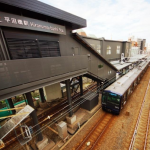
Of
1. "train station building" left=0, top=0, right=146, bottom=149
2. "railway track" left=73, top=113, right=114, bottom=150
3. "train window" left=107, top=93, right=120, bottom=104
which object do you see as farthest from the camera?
"train window" left=107, top=93, right=120, bottom=104

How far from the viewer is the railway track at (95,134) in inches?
267

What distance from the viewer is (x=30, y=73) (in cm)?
446

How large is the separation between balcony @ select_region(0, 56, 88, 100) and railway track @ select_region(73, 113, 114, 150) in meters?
5.80

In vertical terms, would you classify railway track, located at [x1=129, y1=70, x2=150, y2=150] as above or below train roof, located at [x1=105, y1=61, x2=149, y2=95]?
below

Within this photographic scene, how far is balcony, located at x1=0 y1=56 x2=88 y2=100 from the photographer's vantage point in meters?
3.72

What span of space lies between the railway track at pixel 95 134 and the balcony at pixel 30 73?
19.0 ft

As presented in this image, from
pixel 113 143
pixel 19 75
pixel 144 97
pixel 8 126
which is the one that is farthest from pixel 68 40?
pixel 144 97

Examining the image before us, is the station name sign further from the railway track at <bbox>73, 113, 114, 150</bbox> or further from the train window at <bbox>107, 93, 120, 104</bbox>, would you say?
the railway track at <bbox>73, 113, 114, 150</bbox>

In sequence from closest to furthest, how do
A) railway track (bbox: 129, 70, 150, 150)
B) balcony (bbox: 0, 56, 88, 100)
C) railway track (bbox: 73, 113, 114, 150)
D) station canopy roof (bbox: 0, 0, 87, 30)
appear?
balcony (bbox: 0, 56, 88, 100), station canopy roof (bbox: 0, 0, 87, 30), railway track (bbox: 129, 70, 150, 150), railway track (bbox: 73, 113, 114, 150)

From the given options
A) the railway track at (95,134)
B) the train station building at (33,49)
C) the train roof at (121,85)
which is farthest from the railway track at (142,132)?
the train station building at (33,49)

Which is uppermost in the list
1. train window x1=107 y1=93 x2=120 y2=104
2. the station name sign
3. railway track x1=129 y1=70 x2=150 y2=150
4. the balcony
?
the station name sign

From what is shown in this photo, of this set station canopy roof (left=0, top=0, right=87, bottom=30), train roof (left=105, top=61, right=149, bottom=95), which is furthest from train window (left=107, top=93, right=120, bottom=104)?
station canopy roof (left=0, top=0, right=87, bottom=30)

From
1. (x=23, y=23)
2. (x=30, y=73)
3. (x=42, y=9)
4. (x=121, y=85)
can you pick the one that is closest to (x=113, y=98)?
(x=121, y=85)

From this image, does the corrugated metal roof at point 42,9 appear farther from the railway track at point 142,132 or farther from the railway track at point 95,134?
the railway track at point 142,132
